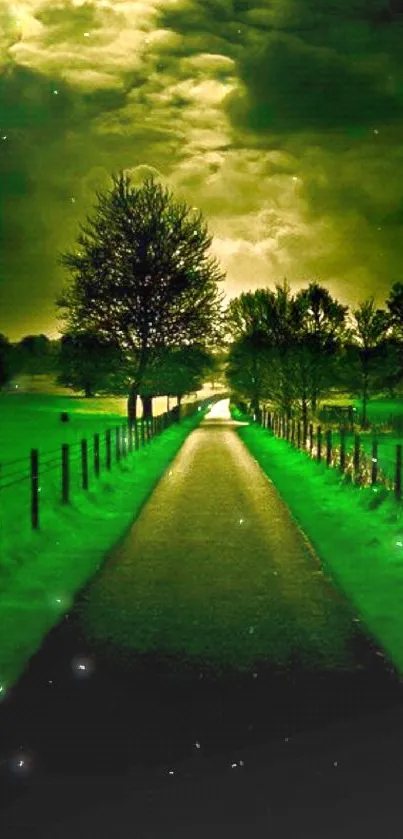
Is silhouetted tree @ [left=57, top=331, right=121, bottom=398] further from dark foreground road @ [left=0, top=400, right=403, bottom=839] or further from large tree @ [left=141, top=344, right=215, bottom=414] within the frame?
dark foreground road @ [left=0, top=400, right=403, bottom=839]

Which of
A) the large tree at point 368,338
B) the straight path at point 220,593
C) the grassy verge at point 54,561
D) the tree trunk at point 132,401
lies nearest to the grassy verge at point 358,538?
the straight path at point 220,593

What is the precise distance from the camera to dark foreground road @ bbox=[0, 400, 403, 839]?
14.7 ft

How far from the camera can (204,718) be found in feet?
19.0

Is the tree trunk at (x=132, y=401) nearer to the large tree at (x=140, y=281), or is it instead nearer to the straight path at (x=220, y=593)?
the large tree at (x=140, y=281)

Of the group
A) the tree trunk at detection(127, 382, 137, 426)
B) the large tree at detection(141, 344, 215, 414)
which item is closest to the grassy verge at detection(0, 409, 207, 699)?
the tree trunk at detection(127, 382, 137, 426)

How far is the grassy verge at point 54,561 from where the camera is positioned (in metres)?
7.87

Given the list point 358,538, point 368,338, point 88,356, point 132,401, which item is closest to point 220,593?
point 358,538

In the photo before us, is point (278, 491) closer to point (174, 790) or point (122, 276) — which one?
point (174, 790)

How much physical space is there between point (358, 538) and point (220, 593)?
14.9 feet

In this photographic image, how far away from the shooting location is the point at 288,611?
344 inches

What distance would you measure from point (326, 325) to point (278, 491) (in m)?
33.0

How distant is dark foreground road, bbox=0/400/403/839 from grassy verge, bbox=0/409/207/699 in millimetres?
239

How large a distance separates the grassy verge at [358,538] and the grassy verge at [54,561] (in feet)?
9.45

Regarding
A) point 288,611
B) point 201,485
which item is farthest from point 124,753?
point 201,485
